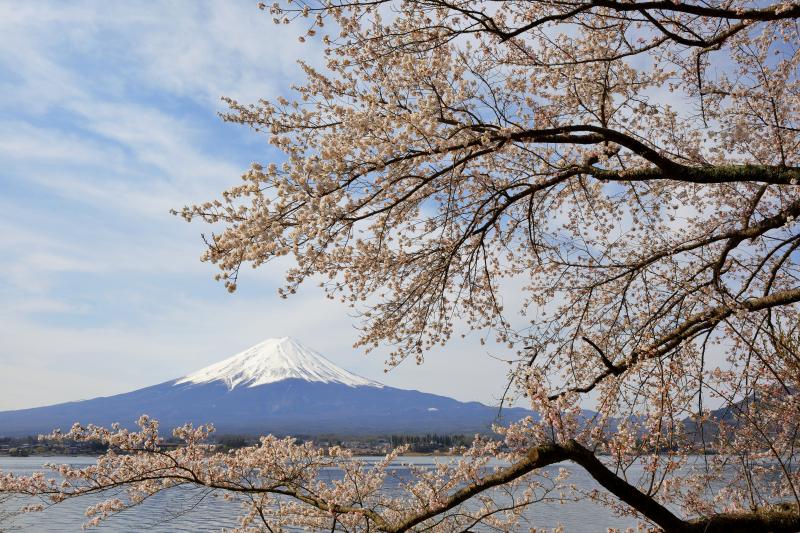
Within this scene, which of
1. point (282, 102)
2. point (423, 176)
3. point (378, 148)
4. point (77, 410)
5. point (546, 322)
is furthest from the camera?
point (77, 410)

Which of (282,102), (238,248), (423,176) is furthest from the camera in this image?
(282,102)

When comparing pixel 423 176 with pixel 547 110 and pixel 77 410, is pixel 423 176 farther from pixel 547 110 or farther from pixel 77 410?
pixel 77 410

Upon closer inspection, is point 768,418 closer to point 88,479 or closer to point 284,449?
point 284,449

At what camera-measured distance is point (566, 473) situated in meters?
5.08

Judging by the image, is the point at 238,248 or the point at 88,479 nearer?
the point at 238,248

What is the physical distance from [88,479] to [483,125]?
12.5ft

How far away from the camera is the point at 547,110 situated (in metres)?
5.03

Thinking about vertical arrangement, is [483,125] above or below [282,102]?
below

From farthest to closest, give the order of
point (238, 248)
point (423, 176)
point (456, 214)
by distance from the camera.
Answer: point (456, 214) → point (423, 176) → point (238, 248)

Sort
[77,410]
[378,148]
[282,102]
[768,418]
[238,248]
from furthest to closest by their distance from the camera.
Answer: [77,410] < [768,418] < [282,102] < [378,148] < [238,248]

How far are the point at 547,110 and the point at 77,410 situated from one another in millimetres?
197639

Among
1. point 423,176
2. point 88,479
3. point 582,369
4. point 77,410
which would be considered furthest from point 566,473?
point 77,410

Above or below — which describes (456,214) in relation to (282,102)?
below

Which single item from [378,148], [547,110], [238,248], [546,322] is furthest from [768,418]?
[238,248]
